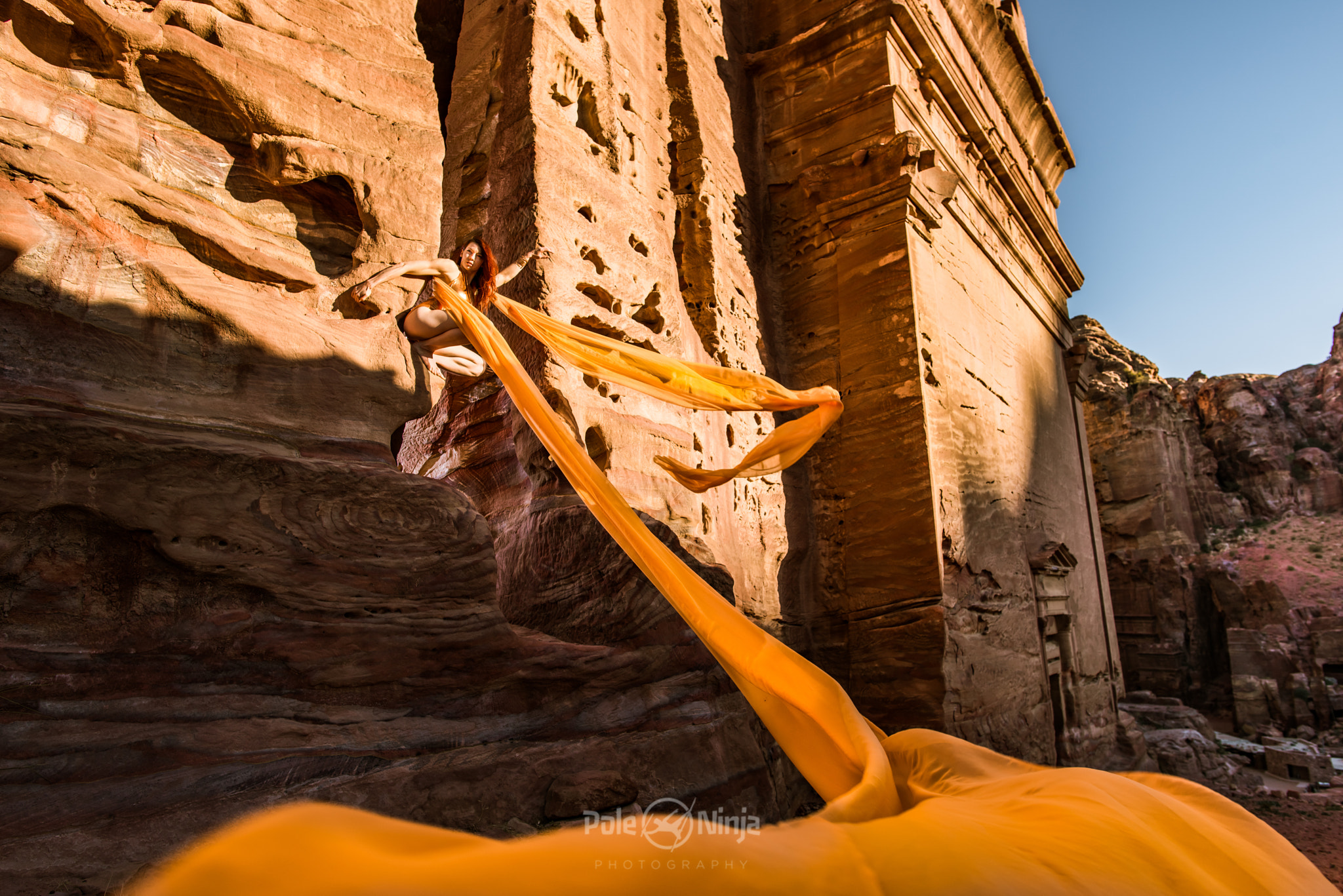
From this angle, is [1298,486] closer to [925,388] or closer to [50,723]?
[925,388]

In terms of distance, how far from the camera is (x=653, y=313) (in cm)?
436

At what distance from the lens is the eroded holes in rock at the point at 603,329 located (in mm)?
3791

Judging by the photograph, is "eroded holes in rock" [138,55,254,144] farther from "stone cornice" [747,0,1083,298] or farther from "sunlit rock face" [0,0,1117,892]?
"stone cornice" [747,0,1083,298]

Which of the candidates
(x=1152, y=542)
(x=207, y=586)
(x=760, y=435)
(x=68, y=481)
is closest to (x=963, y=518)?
(x=760, y=435)

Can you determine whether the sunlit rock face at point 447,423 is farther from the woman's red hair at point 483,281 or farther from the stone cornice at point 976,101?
the woman's red hair at point 483,281

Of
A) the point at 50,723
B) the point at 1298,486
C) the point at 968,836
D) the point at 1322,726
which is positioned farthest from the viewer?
the point at 1298,486

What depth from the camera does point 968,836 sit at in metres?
1.25

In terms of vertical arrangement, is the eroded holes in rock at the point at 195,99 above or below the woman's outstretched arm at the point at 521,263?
above

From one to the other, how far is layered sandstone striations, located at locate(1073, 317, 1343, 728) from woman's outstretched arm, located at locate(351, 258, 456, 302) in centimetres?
965

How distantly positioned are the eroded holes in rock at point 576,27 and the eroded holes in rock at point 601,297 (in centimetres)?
176

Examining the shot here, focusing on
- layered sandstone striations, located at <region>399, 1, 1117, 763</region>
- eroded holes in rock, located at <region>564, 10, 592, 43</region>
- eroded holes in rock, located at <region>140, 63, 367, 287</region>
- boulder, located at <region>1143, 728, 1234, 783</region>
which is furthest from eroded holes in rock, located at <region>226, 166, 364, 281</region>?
boulder, located at <region>1143, 728, 1234, 783</region>

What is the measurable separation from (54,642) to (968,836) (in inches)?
88.2

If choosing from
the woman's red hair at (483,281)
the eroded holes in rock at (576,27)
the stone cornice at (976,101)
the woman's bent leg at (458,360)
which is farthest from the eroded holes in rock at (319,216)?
the stone cornice at (976,101)

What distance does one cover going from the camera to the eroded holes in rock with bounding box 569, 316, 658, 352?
3.79m
